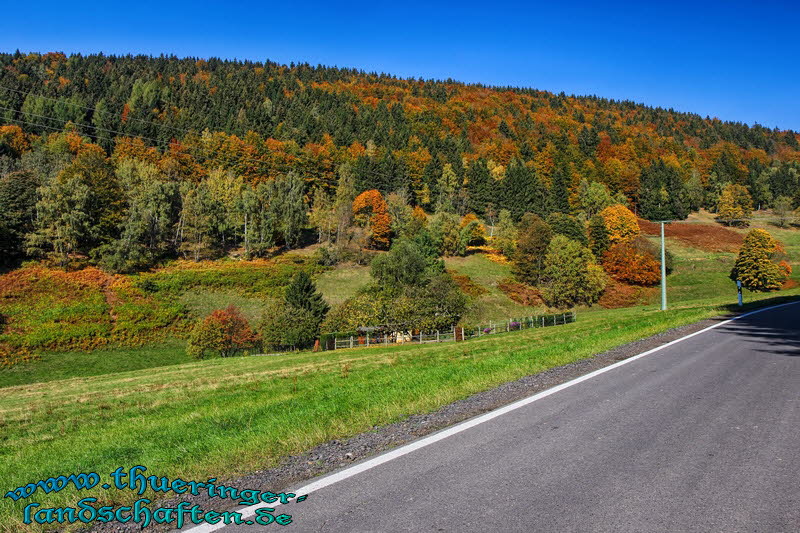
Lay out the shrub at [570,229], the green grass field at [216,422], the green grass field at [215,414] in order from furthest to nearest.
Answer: the shrub at [570,229] < the green grass field at [215,414] < the green grass field at [216,422]

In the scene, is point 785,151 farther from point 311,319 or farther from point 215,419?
point 215,419

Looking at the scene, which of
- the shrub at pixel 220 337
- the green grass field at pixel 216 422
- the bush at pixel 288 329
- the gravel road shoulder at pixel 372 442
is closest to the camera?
the gravel road shoulder at pixel 372 442

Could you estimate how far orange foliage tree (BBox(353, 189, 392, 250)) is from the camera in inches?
3691

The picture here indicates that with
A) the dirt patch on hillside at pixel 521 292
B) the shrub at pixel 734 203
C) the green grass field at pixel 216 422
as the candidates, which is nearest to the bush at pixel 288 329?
the green grass field at pixel 216 422

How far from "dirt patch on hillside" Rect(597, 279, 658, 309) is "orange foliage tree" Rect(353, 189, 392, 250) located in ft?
134

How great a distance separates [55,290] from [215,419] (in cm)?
5472

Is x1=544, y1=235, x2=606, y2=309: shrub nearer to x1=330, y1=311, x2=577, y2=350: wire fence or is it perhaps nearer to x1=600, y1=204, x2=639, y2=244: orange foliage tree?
x1=600, y1=204, x2=639, y2=244: orange foliage tree

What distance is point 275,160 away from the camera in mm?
115438

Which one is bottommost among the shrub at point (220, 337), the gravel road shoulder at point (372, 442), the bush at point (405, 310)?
the shrub at point (220, 337)

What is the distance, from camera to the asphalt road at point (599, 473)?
3896 millimetres

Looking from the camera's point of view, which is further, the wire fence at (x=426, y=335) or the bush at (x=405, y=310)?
the bush at (x=405, y=310)

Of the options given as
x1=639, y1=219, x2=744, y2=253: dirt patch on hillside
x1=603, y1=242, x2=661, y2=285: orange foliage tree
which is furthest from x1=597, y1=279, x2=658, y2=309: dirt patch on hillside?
x1=639, y1=219, x2=744, y2=253: dirt patch on hillside

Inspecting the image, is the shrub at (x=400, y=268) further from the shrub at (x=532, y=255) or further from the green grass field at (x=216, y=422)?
the green grass field at (x=216, y=422)

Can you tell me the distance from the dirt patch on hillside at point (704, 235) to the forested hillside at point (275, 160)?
16.8m
